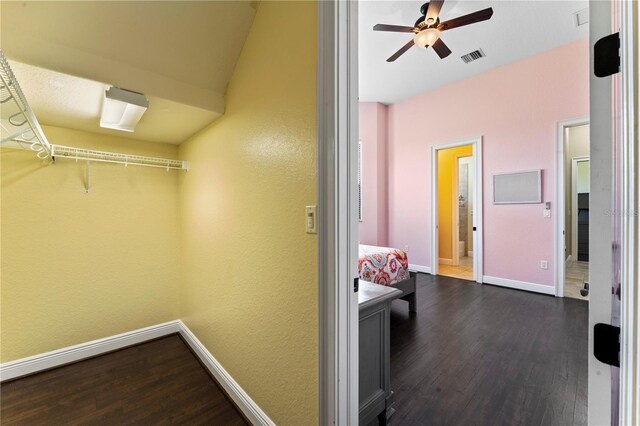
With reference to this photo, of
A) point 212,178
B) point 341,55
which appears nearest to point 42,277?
point 212,178

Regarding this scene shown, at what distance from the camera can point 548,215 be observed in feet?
12.0

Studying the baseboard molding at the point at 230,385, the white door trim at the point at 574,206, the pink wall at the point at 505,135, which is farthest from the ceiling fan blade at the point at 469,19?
the white door trim at the point at 574,206

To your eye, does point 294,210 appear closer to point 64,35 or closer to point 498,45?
point 64,35

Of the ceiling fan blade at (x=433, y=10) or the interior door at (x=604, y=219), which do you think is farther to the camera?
the ceiling fan blade at (x=433, y=10)

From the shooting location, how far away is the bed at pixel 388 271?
2.75 meters

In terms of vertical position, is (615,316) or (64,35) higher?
(64,35)

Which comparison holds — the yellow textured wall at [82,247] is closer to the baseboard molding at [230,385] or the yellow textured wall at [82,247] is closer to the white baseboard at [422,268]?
the baseboard molding at [230,385]

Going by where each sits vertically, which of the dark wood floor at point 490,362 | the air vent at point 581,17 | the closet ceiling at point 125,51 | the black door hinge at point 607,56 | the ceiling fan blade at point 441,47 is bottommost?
the dark wood floor at point 490,362

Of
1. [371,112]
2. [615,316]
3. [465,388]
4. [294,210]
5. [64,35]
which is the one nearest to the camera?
[615,316]

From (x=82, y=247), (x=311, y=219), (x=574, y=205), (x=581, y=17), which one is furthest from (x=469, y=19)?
(x=574, y=205)

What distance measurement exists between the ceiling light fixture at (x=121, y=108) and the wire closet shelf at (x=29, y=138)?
1.20ft

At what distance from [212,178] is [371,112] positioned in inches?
162

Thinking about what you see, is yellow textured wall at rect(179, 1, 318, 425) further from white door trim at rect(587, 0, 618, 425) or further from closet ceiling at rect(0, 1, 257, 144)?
white door trim at rect(587, 0, 618, 425)

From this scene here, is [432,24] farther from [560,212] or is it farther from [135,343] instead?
[135,343]
